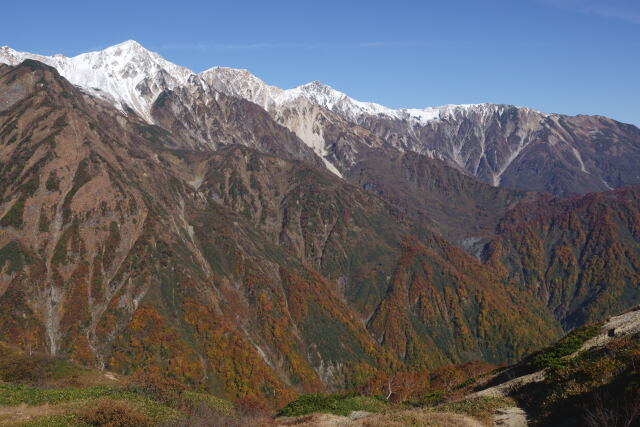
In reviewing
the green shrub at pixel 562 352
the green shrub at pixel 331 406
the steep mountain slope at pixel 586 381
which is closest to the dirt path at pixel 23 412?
the green shrub at pixel 331 406

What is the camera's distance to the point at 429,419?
140 ft

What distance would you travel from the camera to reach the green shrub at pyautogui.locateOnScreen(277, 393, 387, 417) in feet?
200

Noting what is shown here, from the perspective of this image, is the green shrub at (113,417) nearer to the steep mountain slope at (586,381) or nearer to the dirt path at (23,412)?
the dirt path at (23,412)

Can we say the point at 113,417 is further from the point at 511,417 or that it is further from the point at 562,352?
the point at 562,352

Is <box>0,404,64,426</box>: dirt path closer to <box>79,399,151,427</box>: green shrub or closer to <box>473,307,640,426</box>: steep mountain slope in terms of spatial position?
<box>79,399,151,427</box>: green shrub

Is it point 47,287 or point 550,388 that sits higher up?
point 47,287

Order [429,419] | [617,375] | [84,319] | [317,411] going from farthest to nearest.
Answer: [84,319] < [317,411] < [429,419] < [617,375]

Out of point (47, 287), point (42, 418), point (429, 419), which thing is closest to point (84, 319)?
point (47, 287)

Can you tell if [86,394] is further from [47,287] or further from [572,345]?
[47,287]

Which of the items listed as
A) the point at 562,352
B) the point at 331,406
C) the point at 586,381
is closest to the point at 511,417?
the point at 586,381

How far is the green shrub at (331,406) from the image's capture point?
200 ft

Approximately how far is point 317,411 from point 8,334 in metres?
141

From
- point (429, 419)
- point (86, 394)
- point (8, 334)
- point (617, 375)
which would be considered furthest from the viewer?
point (8, 334)

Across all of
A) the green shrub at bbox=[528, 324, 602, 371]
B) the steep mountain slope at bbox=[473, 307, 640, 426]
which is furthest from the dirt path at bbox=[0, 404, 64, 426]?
the green shrub at bbox=[528, 324, 602, 371]
